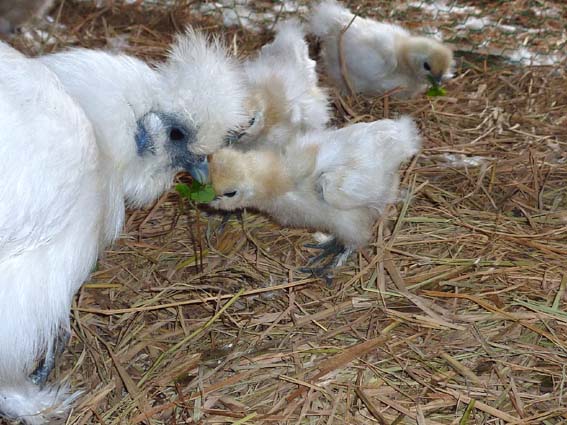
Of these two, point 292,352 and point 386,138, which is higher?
point 386,138

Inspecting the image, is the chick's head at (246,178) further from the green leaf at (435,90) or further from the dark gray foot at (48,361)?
the green leaf at (435,90)

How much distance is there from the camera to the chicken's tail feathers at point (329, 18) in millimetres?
3535

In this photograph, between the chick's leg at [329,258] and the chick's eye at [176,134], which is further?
the chick's leg at [329,258]

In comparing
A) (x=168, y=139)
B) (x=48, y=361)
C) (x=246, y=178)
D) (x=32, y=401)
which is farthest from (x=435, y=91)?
(x=32, y=401)

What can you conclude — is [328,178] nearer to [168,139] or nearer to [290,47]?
[168,139]

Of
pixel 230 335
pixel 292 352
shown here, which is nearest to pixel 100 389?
pixel 230 335

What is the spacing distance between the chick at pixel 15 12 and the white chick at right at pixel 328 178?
7.34 ft

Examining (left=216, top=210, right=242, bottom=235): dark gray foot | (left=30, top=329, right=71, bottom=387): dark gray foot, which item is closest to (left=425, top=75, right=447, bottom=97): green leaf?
(left=216, top=210, right=242, bottom=235): dark gray foot

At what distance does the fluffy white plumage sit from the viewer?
2.36m

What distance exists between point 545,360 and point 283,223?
3.27 feet

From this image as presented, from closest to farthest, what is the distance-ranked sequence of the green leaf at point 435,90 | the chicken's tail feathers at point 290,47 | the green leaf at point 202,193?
the green leaf at point 202,193 → the chicken's tail feathers at point 290,47 → the green leaf at point 435,90

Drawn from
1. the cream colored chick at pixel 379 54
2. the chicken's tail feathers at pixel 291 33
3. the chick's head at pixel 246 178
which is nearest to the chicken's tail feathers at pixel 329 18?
the cream colored chick at pixel 379 54

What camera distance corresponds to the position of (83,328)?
2.24 m

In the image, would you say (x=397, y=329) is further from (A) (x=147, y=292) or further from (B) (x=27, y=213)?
(B) (x=27, y=213)
